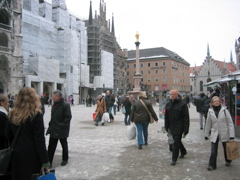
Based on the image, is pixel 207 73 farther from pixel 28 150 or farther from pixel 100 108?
pixel 28 150

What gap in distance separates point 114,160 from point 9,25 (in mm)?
34009

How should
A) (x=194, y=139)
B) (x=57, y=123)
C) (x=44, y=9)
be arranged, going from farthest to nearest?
1. (x=44, y=9)
2. (x=194, y=139)
3. (x=57, y=123)

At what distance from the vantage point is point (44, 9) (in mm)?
45375

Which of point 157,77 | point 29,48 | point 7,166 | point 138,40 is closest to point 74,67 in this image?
point 29,48

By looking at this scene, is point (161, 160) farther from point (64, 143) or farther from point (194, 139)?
point (194, 139)

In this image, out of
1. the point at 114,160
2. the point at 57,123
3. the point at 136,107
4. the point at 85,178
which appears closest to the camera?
the point at 85,178

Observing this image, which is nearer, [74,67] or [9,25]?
[9,25]

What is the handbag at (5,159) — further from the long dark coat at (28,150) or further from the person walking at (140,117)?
the person walking at (140,117)

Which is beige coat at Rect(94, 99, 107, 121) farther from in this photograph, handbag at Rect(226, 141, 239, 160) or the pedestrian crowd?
handbag at Rect(226, 141, 239, 160)

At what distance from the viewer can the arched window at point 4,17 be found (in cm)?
3396

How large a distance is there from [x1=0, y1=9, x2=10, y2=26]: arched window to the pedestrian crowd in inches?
1249

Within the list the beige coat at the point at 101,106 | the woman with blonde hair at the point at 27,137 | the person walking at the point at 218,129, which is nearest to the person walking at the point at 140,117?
the person walking at the point at 218,129

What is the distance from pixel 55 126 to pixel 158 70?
77146 mm

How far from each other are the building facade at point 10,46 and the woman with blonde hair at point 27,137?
3332cm
